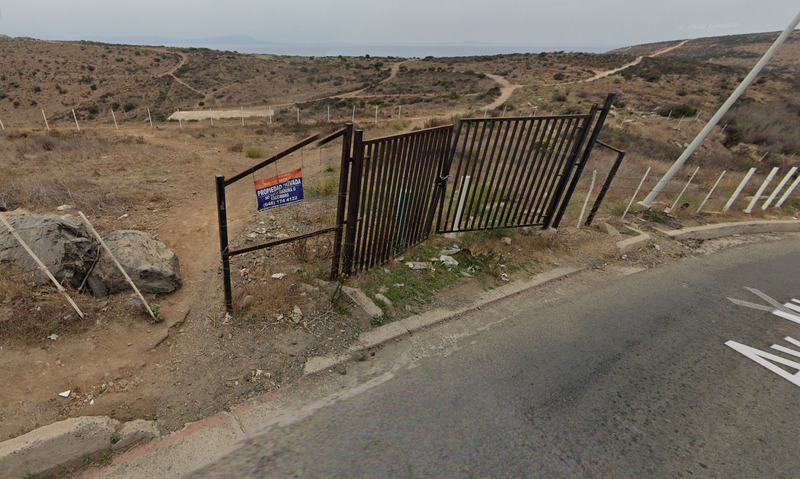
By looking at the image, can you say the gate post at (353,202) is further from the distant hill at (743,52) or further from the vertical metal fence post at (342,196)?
the distant hill at (743,52)

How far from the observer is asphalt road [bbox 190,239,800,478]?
2643mm

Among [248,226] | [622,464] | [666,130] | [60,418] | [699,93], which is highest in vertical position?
[699,93]

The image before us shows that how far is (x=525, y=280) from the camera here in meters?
5.25

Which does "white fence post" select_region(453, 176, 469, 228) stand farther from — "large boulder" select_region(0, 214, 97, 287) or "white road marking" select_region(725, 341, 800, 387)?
"large boulder" select_region(0, 214, 97, 287)

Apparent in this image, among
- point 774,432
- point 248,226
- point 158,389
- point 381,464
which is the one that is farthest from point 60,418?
point 774,432

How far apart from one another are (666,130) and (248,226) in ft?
80.8


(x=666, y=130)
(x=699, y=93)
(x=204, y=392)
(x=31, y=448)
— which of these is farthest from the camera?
(x=699, y=93)

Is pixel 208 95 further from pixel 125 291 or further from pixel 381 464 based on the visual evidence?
pixel 381 464

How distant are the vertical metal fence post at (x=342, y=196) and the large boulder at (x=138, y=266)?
2.08 m

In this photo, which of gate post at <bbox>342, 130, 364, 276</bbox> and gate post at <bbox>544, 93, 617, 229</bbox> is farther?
gate post at <bbox>544, 93, 617, 229</bbox>

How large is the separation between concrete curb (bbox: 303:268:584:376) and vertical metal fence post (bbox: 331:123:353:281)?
1.01m

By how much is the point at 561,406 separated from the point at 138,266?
15.9 feet

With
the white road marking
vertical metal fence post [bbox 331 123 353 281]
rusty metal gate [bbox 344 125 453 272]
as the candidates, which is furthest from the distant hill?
vertical metal fence post [bbox 331 123 353 281]

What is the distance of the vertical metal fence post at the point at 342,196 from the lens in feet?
11.6
